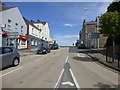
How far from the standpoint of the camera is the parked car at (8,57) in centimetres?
899

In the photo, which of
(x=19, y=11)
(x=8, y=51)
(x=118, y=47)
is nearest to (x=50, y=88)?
(x=8, y=51)

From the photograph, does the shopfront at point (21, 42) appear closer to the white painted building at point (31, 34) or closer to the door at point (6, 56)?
the white painted building at point (31, 34)

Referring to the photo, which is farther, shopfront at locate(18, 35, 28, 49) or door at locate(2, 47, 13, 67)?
shopfront at locate(18, 35, 28, 49)

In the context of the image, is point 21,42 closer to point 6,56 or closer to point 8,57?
point 8,57

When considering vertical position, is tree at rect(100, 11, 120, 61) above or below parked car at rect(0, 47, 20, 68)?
above

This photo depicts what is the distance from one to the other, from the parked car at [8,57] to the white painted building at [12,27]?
992 centimetres

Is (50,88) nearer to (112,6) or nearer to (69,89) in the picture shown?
(69,89)

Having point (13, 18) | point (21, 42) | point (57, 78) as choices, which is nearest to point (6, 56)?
point (57, 78)

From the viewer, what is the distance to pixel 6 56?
944 cm

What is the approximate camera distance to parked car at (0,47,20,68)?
899 cm

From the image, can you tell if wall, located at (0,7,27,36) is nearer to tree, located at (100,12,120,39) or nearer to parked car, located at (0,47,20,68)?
parked car, located at (0,47,20,68)

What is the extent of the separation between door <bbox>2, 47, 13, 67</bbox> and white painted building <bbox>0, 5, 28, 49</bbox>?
401 inches

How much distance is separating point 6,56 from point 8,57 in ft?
0.85

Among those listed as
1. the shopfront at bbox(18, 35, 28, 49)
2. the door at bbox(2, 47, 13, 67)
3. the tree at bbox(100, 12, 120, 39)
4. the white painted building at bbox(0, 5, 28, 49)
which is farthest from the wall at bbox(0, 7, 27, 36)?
the tree at bbox(100, 12, 120, 39)
